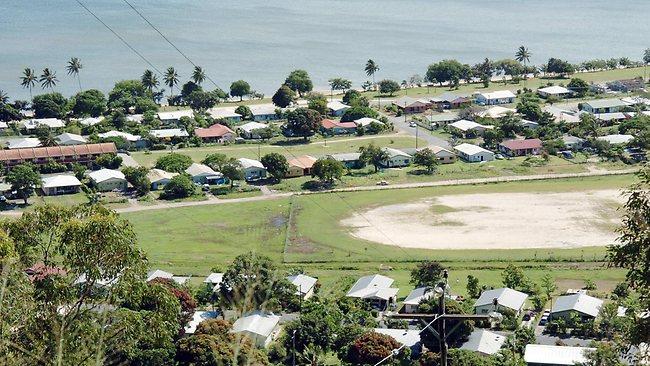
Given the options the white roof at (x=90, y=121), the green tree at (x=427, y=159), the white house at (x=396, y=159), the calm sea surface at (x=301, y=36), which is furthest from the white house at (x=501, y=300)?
the calm sea surface at (x=301, y=36)

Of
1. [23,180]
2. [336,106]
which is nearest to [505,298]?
[23,180]

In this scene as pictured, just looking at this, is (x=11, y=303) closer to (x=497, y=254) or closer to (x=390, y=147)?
(x=497, y=254)

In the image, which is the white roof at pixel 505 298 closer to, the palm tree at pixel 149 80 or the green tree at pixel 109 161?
the green tree at pixel 109 161

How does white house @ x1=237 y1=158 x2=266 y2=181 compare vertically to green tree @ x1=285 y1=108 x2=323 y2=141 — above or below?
below

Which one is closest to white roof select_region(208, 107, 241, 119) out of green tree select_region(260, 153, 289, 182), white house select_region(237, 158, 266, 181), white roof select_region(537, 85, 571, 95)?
white house select_region(237, 158, 266, 181)

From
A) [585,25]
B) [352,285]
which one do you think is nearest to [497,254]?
[352,285]

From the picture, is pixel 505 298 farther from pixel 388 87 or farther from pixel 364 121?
pixel 388 87

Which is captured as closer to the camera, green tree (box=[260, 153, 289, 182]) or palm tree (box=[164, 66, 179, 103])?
green tree (box=[260, 153, 289, 182])

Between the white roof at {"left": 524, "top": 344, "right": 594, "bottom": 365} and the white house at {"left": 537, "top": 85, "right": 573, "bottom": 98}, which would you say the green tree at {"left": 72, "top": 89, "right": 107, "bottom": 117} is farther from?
the white roof at {"left": 524, "top": 344, "right": 594, "bottom": 365}

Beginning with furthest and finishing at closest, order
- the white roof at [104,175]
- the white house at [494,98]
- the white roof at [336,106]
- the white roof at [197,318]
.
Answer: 1. the white house at [494,98]
2. the white roof at [336,106]
3. the white roof at [104,175]
4. the white roof at [197,318]
